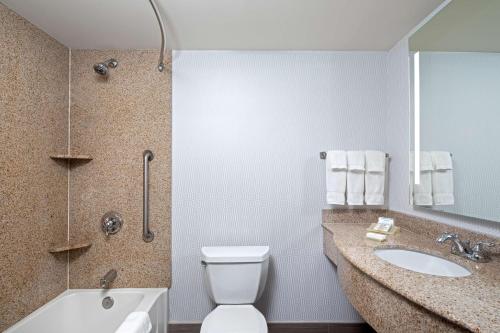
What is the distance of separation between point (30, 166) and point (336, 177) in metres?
2.01

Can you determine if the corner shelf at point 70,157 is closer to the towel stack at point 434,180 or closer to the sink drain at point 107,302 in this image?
the sink drain at point 107,302

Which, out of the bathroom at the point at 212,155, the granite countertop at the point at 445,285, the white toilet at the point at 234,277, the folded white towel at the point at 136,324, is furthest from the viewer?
the white toilet at the point at 234,277

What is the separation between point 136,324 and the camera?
3.88 ft

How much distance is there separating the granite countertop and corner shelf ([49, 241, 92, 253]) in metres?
1.74

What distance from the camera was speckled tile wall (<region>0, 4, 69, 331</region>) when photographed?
1.30 m

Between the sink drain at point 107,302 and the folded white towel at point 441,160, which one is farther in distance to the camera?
the sink drain at point 107,302

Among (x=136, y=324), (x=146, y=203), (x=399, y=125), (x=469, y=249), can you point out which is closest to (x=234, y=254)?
(x=136, y=324)

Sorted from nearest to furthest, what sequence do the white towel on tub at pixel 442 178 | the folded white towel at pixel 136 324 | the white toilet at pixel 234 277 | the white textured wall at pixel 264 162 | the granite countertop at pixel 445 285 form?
the granite countertop at pixel 445 285 → the folded white towel at pixel 136 324 → the white towel on tub at pixel 442 178 → the white toilet at pixel 234 277 → the white textured wall at pixel 264 162

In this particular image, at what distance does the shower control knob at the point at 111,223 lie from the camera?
68.1 inches

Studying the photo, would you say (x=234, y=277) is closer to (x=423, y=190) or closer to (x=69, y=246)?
(x=69, y=246)

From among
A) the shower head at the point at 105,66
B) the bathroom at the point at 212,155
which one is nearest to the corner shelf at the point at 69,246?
the bathroom at the point at 212,155

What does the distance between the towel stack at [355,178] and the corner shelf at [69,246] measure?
1802mm

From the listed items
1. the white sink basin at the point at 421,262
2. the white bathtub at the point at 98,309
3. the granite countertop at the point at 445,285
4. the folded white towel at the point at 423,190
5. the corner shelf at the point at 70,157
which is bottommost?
the white bathtub at the point at 98,309

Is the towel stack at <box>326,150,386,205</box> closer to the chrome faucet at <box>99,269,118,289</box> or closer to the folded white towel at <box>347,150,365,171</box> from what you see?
A: the folded white towel at <box>347,150,365,171</box>
